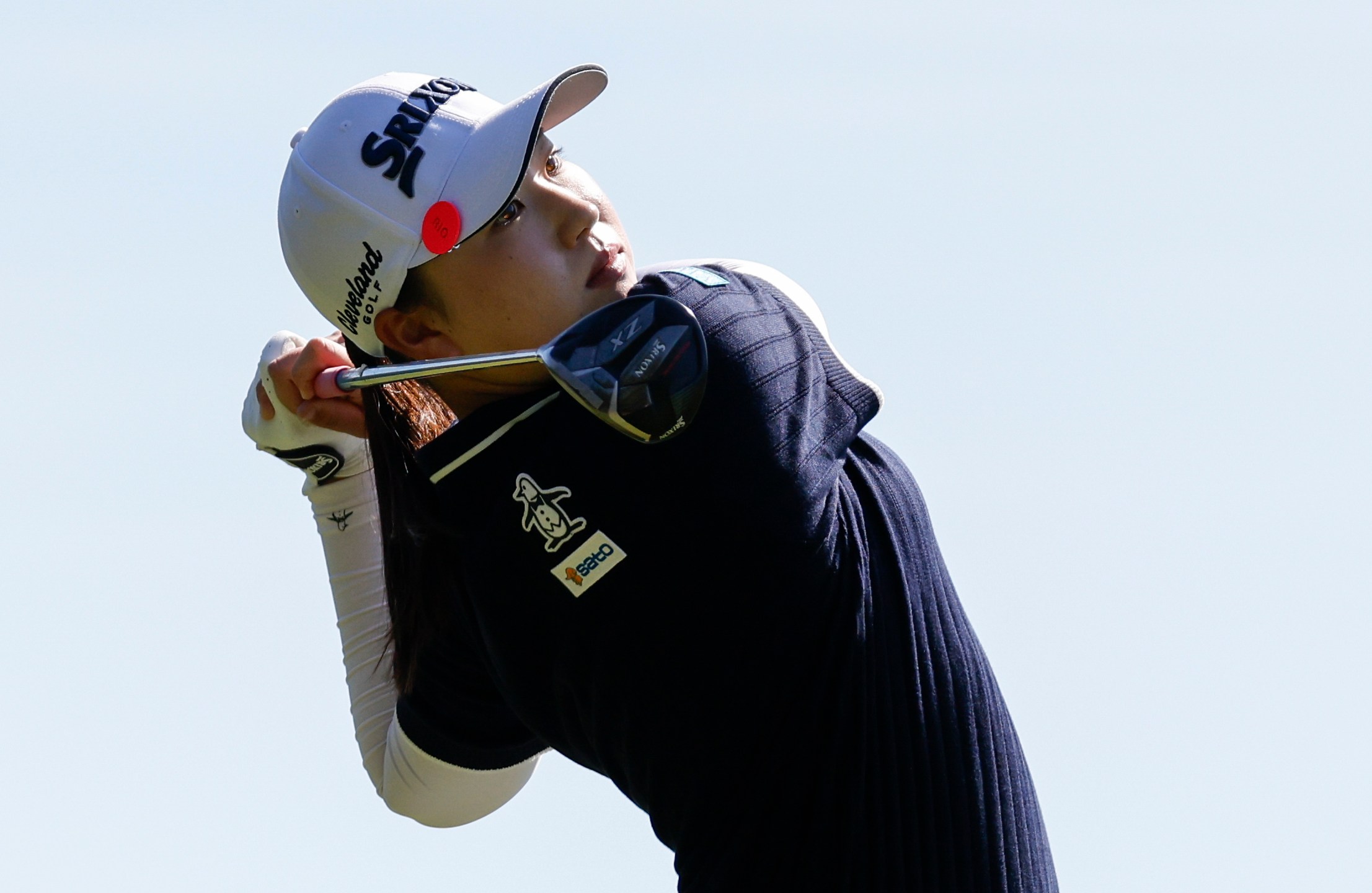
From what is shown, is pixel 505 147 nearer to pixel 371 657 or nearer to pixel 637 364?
pixel 637 364

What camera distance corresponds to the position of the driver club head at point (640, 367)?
227 centimetres

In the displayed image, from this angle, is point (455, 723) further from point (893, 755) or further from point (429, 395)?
point (893, 755)

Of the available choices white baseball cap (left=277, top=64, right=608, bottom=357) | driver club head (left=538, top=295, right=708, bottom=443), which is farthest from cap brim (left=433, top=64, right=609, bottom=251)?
driver club head (left=538, top=295, right=708, bottom=443)

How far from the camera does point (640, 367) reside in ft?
7.41

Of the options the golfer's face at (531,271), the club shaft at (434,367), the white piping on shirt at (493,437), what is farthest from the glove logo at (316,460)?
the white piping on shirt at (493,437)

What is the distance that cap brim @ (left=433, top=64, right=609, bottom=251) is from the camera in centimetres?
267

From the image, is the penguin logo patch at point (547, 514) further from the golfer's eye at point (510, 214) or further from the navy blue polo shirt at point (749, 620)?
the golfer's eye at point (510, 214)

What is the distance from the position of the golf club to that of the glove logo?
107cm

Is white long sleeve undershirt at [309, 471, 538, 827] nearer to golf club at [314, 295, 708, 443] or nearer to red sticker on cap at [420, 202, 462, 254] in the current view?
red sticker on cap at [420, 202, 462, 254]

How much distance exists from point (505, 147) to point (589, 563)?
0.67m

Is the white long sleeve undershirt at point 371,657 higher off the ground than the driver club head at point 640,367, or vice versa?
the driver club head at point 640,367

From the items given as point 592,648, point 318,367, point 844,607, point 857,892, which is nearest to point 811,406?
point 844,607

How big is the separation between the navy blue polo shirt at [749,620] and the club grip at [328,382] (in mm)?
465

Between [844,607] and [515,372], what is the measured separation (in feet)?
1.94
